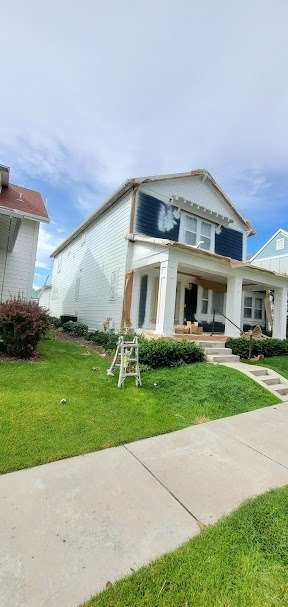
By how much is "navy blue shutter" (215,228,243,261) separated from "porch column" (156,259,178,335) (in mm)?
5968

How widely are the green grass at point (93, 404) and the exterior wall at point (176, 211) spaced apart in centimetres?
685

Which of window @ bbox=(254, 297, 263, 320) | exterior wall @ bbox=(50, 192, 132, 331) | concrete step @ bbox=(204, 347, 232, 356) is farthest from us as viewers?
window @ bbox=(254, 297, 263, 320)

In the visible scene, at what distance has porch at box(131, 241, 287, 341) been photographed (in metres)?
9.44

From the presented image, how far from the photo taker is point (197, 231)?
1378 centimetres

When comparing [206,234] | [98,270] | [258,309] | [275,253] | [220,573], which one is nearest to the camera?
[220,573]

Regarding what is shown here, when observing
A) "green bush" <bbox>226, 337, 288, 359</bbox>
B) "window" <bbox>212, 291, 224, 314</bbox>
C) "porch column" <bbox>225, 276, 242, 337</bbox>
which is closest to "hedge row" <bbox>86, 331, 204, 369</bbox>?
"green bush" <bbox>226, 337, 288, 359</bbox>

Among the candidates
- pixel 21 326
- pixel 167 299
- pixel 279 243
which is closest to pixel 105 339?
pixel 167 299

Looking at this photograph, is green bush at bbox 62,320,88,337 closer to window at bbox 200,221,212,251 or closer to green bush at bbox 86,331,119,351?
green bush at bbox 86,331,119,351

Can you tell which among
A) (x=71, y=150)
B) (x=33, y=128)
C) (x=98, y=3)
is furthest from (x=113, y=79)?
(x=71, y=150)

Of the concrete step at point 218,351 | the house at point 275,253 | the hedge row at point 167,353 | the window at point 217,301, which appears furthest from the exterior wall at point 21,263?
the house at point 275,253

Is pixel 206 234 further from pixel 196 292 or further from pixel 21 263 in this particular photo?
pixel 21 263

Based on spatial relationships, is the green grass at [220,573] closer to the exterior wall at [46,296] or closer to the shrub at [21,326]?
the shrub at [21,326]

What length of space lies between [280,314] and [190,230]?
5.71m

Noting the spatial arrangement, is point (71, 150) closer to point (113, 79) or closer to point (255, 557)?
point (113, 79)
